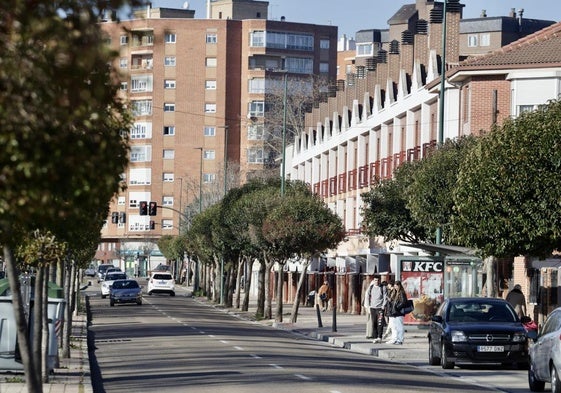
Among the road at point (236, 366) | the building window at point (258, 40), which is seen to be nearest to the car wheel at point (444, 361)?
the road at point (236, 366)

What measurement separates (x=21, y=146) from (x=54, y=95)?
43 centimetres

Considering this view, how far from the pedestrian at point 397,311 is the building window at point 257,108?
11303 cm

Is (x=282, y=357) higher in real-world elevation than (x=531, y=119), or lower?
lower

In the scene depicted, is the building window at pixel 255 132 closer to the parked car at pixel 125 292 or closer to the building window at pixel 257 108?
the building window at pixel 257 108

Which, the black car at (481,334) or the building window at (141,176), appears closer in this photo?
the black car at (481,334)

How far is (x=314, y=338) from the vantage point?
47.2m

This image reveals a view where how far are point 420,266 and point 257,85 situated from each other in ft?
360

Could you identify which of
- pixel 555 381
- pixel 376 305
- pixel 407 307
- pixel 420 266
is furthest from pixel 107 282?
pixel 555 381

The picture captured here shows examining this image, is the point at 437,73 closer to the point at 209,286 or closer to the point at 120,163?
the point at 209,286

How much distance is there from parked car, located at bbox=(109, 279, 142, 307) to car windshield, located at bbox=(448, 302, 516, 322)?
45.0 metres

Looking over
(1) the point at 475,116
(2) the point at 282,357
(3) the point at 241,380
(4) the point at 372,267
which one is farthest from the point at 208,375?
(4) the point at 372,267

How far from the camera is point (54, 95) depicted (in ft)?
25.9

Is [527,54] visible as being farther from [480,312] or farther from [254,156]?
[254,156]

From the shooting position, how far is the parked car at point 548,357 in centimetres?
2147
